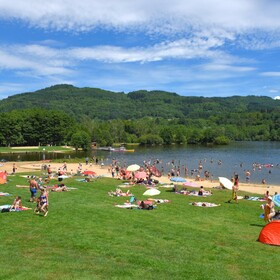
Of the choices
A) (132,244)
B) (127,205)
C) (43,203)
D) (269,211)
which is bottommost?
(127,205)

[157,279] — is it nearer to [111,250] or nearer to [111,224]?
[111,250]

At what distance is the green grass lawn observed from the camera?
11.0 m

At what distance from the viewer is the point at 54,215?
18828 millimetres

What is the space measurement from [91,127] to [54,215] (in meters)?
132

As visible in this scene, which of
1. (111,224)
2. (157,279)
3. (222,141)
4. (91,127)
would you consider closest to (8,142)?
(91,127)

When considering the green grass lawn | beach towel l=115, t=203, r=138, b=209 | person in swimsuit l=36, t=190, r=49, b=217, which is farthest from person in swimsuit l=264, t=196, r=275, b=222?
person in swimsuit l=36, t=190, r=49, b=217

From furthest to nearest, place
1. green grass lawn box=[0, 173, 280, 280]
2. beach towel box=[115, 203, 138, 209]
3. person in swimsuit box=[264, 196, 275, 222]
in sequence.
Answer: beach towel box=[115, 203, 138, 209] → person in swimsuit box=[264, 196, 275, 222] → green grass lawn box=[0, 173, 280, 280]

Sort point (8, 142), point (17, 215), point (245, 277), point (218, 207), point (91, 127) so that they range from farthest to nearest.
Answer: point (91, 127), point (8, 142), point (218, 207), point (17, 215), point (245, 277)

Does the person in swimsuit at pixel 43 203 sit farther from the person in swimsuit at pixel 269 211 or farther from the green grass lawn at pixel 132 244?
the person in swimsuit at pixel 269 211

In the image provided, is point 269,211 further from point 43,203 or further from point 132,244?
point 43,203

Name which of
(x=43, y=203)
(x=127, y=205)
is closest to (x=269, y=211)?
(x=127, y=205)

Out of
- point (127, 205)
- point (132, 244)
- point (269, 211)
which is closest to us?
point (132, 244)

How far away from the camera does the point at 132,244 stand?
1402 cm

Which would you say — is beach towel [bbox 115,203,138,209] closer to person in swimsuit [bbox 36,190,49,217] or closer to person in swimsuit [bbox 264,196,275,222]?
person in swimsuit [bbox 36,190,49,217]
